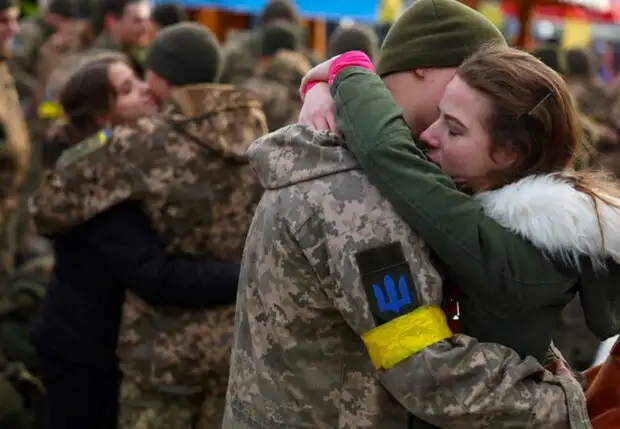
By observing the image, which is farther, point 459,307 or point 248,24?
point 248,24

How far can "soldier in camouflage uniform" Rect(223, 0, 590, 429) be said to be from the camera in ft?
5.40

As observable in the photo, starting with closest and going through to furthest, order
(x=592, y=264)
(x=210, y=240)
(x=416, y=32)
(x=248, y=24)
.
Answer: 1. (x=592, y=264)
2. (x=416, y=32)
3. (x=210, y=240)
4. (x=248, y=24)

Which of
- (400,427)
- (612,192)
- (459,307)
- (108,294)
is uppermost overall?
(612,192)

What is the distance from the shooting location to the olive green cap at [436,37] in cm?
195

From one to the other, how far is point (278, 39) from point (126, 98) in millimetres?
4411

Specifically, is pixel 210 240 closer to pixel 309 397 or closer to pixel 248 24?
pixel 309 397

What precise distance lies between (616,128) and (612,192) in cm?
457

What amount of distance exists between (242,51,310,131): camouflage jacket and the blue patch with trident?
15.5ft

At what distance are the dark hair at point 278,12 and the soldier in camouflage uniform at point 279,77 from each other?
0.82 meters

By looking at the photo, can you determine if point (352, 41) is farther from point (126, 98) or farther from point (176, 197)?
point (176, 197)

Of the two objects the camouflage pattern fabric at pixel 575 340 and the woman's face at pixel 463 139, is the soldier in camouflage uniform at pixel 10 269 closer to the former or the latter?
the camouflage pattern fabric at pixel 575 340

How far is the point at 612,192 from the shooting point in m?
1.79

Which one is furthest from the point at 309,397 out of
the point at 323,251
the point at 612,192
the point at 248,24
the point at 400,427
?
the point at 248,24

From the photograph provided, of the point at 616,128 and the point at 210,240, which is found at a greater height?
the point at 210,240
